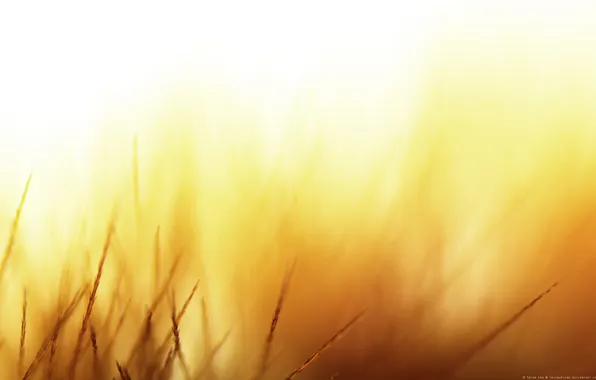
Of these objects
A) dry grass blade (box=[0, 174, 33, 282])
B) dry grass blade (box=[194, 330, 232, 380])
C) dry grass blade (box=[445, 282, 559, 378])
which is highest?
dry grass blade (box=[0, 174, 33, 282])

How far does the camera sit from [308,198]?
0.81 metres

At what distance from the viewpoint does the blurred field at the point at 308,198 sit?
0.76m

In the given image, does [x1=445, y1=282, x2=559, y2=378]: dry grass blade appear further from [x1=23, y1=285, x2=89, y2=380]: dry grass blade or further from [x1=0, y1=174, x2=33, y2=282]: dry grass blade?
[x1=0, y1=174, x2=33, y2=282]: dry grass blade

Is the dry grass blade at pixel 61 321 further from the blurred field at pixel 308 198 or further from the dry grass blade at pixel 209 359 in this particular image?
the dry grass blade at pixel 209 359

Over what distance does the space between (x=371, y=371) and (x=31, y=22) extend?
0.76m

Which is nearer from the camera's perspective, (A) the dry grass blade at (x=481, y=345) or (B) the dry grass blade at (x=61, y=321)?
(B) the dry grass blade at (x=61, y=321)

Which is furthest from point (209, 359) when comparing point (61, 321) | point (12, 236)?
point (12, 236)

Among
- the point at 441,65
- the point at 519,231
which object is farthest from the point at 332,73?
the point at 519,231

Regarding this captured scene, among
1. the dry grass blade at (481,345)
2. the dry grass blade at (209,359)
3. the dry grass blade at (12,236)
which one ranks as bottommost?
the dry grass blade at (481,345)

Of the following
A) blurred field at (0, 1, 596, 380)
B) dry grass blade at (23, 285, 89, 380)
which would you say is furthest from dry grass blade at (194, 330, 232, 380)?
dry grass blade at (23, 285, 89, 380)

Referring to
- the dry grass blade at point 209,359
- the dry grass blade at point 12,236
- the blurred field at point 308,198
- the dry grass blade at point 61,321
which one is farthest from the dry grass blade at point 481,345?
the dry grass blade at point 12,236

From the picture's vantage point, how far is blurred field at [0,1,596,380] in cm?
76

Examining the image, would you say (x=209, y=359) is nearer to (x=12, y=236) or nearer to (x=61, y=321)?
(x=61, y=321)

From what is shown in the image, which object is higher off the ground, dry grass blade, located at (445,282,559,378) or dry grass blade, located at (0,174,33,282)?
dry grass blade, located at (0,174,33,282)
